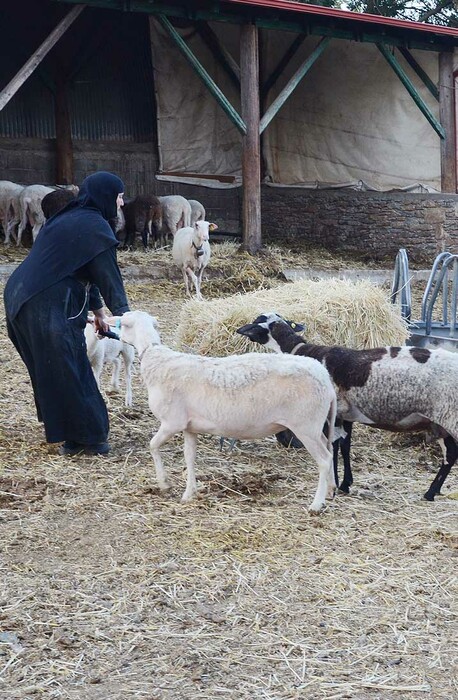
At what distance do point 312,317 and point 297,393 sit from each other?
212cm

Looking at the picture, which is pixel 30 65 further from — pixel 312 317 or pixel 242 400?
pixel 242 400

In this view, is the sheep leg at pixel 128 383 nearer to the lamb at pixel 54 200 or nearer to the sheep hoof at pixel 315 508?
the sheep hoof at pixel 315 508

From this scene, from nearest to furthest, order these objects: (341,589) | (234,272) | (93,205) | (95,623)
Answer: (95,623)
(341,589)
(93,205)
(234,272)

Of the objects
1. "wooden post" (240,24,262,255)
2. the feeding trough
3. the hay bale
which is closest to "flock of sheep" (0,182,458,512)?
the hay bale

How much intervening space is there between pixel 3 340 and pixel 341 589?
6514 millimetres

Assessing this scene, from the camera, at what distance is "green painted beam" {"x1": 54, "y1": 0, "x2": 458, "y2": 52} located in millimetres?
14273

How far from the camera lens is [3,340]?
10.1 metres

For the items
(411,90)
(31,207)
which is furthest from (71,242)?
(411,90)

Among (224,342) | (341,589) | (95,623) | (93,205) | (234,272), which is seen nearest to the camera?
(95,623)

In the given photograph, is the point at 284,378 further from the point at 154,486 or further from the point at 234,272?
the point at 234,272

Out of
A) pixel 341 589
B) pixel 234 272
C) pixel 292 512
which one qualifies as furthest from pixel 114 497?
pixel 234 272

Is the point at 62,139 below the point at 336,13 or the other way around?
below

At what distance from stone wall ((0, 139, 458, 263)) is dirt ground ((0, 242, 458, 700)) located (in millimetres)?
10605

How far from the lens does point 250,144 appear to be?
14.9 metres
